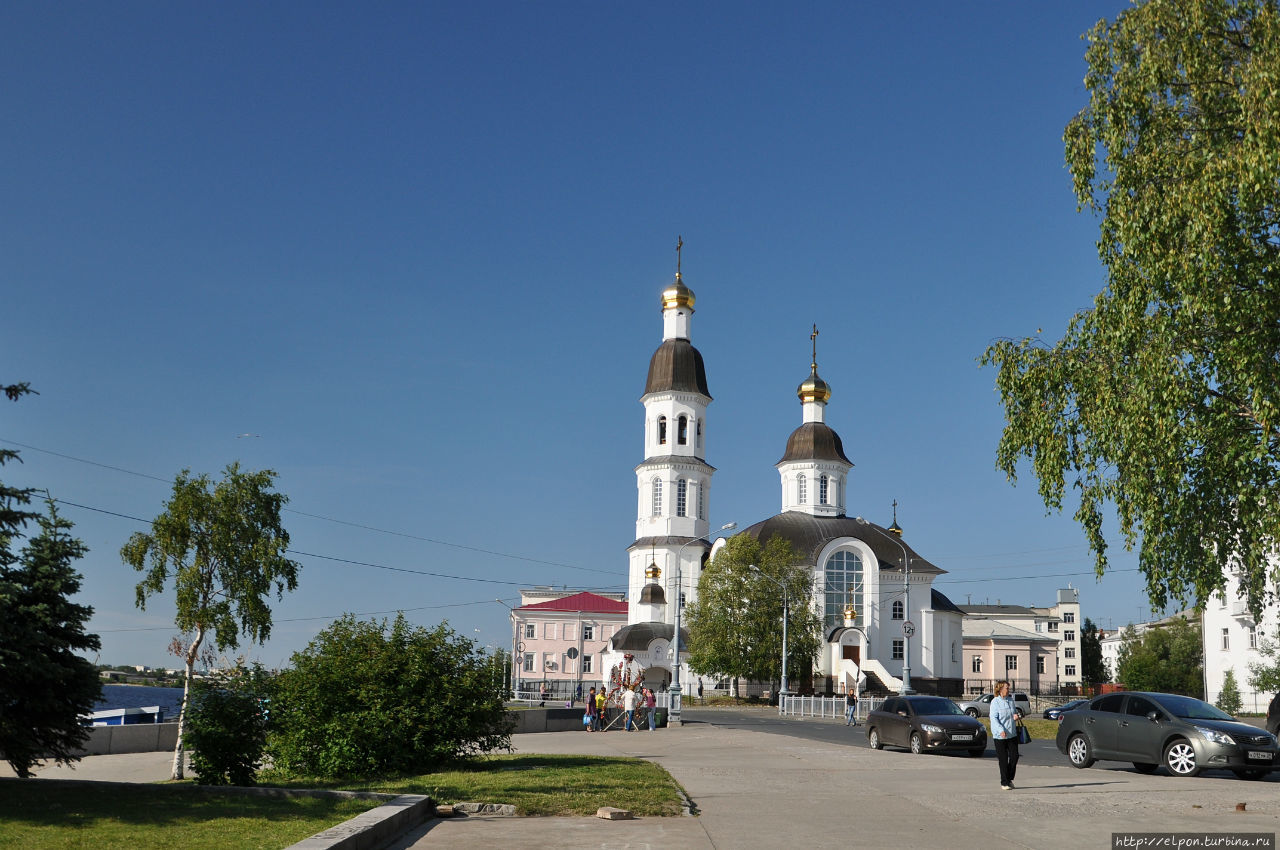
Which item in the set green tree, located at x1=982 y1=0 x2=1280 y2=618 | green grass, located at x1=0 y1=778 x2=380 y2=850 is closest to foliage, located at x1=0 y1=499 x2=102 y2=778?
green grass, located at x1=0 y1=778 x2=380 y2=850

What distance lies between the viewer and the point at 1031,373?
61.1ft

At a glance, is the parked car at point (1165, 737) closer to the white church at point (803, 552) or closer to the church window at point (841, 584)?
the white church at point (803, 552)

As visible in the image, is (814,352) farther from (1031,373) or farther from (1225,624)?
(1031,373)

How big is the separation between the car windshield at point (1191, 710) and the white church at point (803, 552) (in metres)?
50.1

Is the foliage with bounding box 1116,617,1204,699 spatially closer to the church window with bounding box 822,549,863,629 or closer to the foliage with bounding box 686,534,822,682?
the church window with bounding box 822,549,863,629

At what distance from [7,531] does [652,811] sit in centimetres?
761

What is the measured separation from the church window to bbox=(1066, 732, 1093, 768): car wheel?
174 ft

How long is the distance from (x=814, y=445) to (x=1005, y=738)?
6813cm

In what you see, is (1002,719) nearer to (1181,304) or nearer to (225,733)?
(1181,304)

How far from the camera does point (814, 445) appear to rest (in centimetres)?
8400

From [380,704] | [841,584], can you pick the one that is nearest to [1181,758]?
[380,704]

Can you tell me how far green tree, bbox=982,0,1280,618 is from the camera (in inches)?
603

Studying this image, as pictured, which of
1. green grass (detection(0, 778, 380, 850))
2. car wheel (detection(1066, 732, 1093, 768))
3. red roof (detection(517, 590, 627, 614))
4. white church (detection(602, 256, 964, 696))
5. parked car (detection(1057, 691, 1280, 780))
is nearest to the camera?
green grass (detection(0, 778, 380, 850))

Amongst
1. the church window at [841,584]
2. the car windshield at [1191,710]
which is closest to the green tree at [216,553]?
the car windshield at [1191,710]
